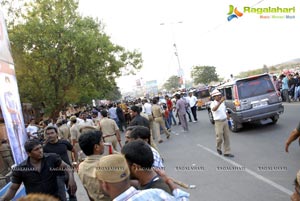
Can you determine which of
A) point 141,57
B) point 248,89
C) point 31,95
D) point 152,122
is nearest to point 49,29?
point 31,95

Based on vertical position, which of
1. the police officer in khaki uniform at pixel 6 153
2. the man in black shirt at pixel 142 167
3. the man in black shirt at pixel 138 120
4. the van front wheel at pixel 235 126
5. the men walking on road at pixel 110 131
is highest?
the man in black shirt at pixel 142 167

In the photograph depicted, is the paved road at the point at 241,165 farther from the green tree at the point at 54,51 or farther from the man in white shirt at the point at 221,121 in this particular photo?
the green tree at the point at 54,51

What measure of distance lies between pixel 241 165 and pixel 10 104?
16.6ft

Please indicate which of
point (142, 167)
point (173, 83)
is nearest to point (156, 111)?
point (142, 167)

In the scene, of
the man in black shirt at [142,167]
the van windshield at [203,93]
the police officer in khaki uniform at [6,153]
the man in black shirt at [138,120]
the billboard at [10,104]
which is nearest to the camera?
the man in black shirt at [142,167]

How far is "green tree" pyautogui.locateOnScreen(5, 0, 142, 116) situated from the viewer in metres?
18.2

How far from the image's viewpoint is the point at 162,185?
95.1 inches

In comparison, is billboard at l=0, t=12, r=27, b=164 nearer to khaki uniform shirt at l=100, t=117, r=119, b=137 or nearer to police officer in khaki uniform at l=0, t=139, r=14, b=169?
khaki uniform shirt at l=100, t=117, r=119, b=137

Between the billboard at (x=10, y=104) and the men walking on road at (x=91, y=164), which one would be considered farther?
the billboard at (x=10, y=104)

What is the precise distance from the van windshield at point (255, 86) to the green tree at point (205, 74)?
71543 millimetres

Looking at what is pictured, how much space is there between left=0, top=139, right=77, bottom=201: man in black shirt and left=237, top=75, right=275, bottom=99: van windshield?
27.1ft

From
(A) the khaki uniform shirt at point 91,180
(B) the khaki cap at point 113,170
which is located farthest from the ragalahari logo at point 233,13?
(B) the khaki cap at point 113,170

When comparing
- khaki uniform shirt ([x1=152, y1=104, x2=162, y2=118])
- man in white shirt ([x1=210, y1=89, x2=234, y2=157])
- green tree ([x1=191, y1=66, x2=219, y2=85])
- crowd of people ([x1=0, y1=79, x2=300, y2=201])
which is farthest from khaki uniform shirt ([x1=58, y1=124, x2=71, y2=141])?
green tree ([x1=191, y1=66, x2=219, y2=85])

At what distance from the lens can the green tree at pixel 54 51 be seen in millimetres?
18156
